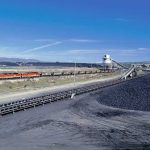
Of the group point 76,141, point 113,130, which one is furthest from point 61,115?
point 76,141

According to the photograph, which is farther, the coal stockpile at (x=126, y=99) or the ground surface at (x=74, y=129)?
the coal stockpile at (x=126, y=99)

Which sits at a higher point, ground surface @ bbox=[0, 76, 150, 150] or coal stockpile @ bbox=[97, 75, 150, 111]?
ground surface @ bbox=[0, 76, 150, 150]

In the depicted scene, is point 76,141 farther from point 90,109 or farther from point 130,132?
point 90,109

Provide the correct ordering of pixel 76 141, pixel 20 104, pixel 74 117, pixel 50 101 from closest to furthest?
pixel 76 141, pixel 74 117, pixel 20 104, pixel 50 101

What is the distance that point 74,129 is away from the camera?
43594mm

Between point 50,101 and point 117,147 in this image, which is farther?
point 50,101

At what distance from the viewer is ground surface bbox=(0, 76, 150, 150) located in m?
35.5

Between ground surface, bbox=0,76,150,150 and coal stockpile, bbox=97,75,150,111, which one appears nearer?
ground surface, bbox=0,76,150,150

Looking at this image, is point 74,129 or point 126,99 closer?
point 74,129

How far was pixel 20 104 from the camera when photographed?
2331 inches

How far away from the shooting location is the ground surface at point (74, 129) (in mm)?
Answer: 35469

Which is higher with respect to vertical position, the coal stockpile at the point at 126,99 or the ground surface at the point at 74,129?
the ground surface at the point at 74,129

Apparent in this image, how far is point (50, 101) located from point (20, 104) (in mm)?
12886

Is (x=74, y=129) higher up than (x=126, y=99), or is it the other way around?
(x=74, y=129)
